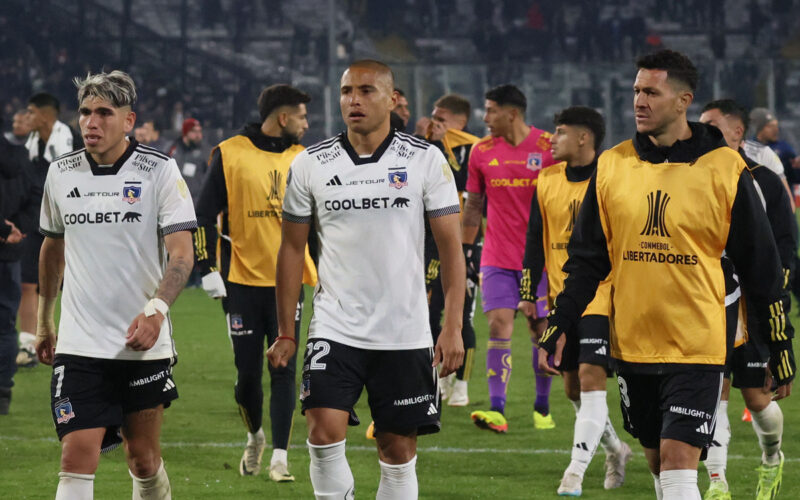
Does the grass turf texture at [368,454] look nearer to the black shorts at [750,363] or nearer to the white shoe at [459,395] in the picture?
the white shoe at [459,395]

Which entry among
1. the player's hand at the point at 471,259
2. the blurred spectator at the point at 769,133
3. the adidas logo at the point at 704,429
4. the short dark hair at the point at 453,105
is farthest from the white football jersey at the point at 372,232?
the blurred spectator at the point at 769,133

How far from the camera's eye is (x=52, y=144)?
505 inches

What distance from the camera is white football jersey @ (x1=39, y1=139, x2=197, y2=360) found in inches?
200

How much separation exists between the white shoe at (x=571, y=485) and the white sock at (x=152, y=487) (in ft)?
8.01

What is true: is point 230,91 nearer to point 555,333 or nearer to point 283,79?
point 283,79

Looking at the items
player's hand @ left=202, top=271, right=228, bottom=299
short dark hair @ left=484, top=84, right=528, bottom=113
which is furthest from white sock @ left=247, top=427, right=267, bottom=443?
short dark hair @ left=484, top=84, right=528, bottom=113

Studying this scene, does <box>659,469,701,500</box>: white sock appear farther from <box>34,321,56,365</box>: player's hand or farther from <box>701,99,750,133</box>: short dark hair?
<box>701,99,750,133</box>: short dark hair

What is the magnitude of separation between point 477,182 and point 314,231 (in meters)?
3.98

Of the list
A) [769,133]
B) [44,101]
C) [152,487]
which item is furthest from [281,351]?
[769,133]

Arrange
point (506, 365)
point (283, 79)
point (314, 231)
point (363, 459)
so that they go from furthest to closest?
point (283, 79)
point (506, 365)
point (363, 459)
point (314, 231)

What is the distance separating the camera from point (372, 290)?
509cm

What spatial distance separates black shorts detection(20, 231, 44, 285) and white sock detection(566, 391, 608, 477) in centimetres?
681

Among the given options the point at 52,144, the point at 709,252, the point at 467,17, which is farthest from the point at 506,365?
the point at 467,17

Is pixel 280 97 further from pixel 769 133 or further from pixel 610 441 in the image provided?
pixel 769 133
